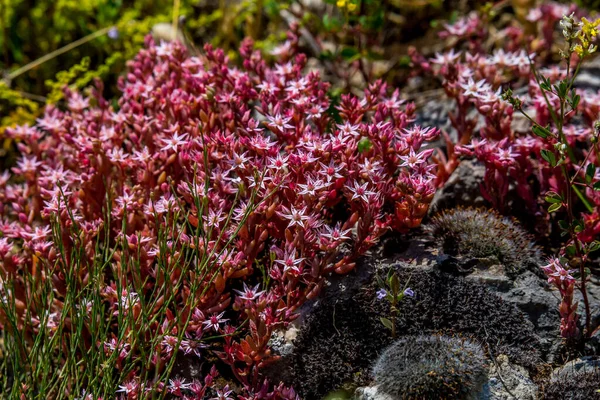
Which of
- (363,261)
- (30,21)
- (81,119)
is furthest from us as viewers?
(30,21)

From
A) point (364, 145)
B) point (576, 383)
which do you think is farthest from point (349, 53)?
point (576, 383)

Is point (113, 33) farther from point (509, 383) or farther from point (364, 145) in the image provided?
point (509, 383)

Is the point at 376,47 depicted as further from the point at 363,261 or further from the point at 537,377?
the point at 537,377

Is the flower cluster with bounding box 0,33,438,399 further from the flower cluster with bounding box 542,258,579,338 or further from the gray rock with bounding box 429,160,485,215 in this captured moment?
the flower cluster with bounding box 542,258,579,338

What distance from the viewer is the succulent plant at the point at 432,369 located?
3055 millimetres

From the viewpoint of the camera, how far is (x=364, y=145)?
392cm

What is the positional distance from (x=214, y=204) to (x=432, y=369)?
136 centimetres

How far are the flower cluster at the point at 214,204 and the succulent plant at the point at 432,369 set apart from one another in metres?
0.49

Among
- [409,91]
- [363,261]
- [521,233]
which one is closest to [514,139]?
[521,233]

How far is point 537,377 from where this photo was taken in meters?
3.34

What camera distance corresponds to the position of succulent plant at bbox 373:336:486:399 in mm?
3055

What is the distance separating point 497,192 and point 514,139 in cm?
40

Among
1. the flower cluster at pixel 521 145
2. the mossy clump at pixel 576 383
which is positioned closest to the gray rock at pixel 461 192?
the flower cluster at pixel 521 145

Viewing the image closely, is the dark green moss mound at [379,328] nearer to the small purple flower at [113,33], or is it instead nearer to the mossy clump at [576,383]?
the mossy clump at [576,383]
